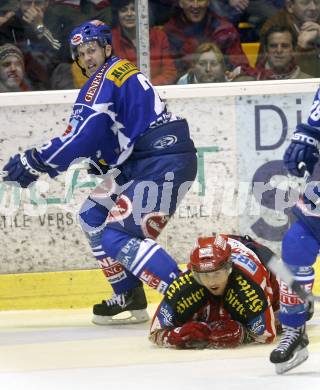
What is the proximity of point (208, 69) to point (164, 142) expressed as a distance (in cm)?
132

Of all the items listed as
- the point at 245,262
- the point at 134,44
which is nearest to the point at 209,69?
the point at 134,44

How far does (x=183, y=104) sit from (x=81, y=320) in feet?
4.45

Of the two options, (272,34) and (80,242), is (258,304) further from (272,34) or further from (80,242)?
(272,34)

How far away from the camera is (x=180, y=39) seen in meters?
7.27

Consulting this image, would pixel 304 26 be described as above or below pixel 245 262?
above

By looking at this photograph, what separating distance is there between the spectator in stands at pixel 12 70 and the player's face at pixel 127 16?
1.90 ft

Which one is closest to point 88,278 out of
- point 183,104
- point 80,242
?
point 80,242

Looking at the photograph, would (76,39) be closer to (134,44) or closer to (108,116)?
(108,116)

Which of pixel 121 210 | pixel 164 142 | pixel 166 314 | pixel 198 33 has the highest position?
pixel 198 33

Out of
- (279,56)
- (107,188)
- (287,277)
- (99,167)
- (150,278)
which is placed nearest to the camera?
(287,277)

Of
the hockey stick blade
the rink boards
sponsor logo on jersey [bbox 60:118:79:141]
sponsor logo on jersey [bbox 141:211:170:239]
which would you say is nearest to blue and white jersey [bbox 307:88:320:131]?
the hockey stick blade

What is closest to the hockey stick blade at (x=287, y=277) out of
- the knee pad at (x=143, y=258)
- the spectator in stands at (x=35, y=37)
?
the knee pad at (x=143, y=258)

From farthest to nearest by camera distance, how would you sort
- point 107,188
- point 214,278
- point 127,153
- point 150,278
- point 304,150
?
point 107,188 < point 127,153 < point 150,278 < point 214,278 < point 304,150

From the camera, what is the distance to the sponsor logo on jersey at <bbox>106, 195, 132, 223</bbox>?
5.95m
